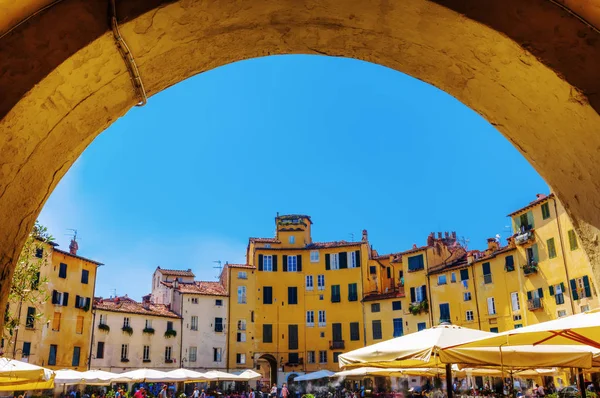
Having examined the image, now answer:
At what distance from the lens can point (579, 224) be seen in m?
3.38

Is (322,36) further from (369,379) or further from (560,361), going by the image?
(369,379)

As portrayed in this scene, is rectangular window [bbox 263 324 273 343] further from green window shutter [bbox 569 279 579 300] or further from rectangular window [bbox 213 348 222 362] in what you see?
green window shutter [bbox 569 279 579 300]

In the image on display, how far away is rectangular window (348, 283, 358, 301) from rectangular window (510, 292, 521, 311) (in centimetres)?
1603

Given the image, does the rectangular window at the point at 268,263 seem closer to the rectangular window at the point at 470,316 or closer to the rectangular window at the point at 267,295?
the rectangular window at the point at 267,295

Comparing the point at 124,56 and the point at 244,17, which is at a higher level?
the point at 244,17

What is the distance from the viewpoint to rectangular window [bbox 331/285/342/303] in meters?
52.9

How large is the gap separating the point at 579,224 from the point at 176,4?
2618 mm

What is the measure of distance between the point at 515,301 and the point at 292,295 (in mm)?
21226

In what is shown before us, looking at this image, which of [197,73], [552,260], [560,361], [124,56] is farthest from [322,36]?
[552,260]

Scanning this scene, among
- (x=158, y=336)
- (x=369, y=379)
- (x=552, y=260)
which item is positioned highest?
(x=552, y=260)

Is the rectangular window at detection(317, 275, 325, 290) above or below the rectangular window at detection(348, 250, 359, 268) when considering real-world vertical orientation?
below

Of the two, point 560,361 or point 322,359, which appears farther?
point 322,359

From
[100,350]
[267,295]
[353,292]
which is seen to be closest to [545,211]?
[353,292]

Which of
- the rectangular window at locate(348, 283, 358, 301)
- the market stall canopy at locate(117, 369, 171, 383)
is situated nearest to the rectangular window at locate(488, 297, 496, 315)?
the rectangular window at locate(348, 283, 358, 301)
